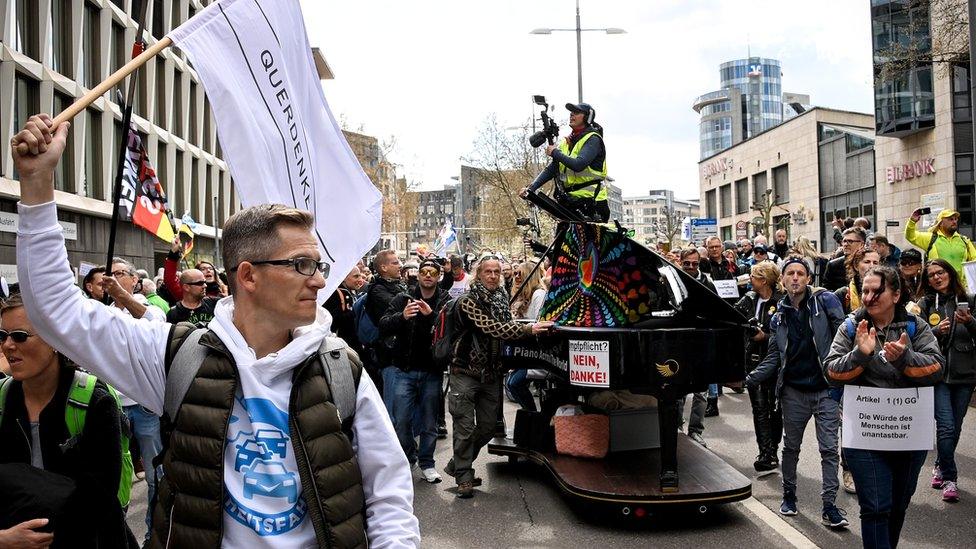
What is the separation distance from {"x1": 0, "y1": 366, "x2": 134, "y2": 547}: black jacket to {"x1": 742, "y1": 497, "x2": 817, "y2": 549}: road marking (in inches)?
186

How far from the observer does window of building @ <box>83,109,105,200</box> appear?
86.6 ft

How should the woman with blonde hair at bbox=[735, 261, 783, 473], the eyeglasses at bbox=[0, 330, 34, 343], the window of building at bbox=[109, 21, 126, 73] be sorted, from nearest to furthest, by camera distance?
1. the eyeglasses at bbox=[0, 330, 34, 343]
2. the woman with blonde hair at bbox=[735, 261, 783, 473]
3. the window of building at bbox=[109, 21, 126, 73]

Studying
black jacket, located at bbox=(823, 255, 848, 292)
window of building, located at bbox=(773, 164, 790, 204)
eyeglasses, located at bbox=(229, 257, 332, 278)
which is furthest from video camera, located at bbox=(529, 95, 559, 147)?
window of building, located at bbox=(773, 164, 790, 204)

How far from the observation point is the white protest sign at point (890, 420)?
215 inches

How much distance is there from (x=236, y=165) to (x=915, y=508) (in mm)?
5901

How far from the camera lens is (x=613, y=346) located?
6977mm

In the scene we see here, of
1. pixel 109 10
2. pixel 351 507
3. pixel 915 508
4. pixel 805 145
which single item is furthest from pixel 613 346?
pixel 805 145

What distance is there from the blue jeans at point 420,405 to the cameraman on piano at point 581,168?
246 centimetres

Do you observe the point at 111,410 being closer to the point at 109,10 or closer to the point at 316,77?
the point at 316,77

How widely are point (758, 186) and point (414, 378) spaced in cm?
6052

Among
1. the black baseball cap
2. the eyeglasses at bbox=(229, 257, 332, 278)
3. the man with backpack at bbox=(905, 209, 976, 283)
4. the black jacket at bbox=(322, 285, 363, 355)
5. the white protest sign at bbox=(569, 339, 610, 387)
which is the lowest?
the white protest sign at bbox=(569, 339, 610, 387)

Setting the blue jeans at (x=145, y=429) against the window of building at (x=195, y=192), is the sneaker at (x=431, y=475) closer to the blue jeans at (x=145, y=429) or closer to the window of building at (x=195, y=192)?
the blue jeans at (x=145, y=429)

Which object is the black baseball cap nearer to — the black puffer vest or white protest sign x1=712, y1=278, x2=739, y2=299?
white protest sign x1=712, y1=278, x2=739, y2=299

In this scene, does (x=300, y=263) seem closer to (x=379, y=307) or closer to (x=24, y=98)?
(x=379, y=307)
